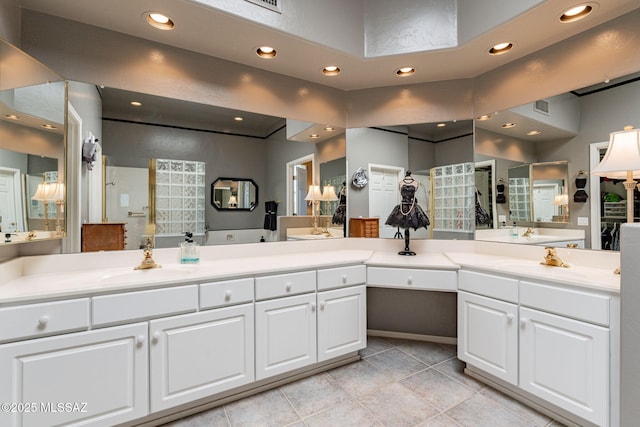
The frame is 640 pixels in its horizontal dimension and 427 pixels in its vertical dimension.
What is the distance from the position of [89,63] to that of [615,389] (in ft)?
11.6

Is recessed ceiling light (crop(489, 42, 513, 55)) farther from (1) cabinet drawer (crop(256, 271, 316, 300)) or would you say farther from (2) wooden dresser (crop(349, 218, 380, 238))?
(1) cabinet drawer (crop(256, 271, 316, 300))

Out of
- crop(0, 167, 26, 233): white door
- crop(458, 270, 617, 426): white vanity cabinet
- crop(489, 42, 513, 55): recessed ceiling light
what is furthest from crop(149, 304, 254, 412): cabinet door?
crop(489, 42, 513, 55): recessed ceiling light

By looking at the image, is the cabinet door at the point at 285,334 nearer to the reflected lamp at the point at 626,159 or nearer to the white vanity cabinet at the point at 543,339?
the white vanity cabinet at the point at 543,339

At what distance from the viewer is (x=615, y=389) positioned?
4.71ft

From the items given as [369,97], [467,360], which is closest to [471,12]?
[369,97]

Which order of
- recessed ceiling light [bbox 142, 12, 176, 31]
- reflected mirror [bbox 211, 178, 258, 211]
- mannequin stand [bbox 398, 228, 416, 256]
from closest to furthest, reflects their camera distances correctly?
1. recessed ceiling light [bbox 142, 12, 176, 31]
2. reflected mirror [bbox 211, 178, 258, 211]
3. mannequin stand [bbox 398, 228, 416, 256]

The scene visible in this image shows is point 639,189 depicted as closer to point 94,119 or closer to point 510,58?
point 510,58

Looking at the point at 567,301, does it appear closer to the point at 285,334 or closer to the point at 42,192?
the point at 285,334

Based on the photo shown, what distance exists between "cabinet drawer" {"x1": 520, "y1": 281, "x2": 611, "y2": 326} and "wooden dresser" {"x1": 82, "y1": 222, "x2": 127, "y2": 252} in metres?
2.63

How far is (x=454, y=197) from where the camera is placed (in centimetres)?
274

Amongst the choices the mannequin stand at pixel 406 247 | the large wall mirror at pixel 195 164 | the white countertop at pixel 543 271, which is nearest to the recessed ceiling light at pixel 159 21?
the large wall mirror at pixel 195 164

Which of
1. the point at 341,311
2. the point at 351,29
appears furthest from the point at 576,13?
the point at 341,311

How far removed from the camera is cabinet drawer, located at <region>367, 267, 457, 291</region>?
219 centimetres

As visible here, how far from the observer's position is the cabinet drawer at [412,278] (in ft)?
7.18
